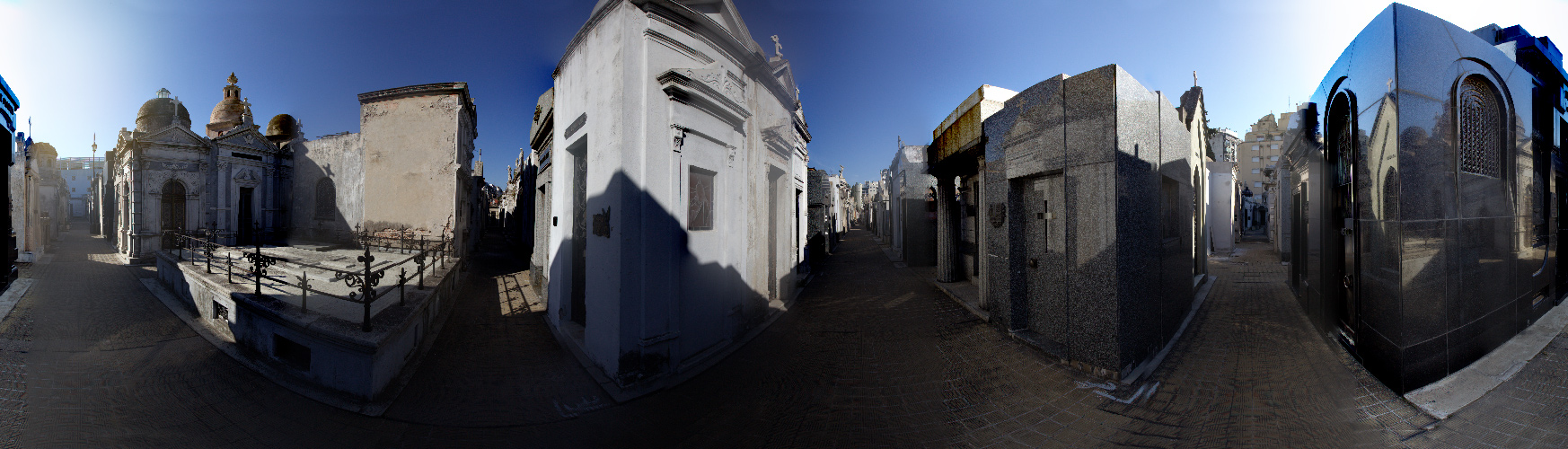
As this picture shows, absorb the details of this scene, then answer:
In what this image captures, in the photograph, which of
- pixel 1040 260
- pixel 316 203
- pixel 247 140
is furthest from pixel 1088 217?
pixel 247 140

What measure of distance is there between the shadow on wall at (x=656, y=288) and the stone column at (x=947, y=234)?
4.84 metres

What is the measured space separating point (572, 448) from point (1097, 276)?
4.34 meters

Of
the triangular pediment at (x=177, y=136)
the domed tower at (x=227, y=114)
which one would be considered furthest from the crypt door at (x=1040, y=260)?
the domed tower at (x=227, y=114)

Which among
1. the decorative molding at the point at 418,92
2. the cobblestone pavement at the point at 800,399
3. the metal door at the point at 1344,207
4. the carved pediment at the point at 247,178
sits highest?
the decorative molding at the point at 418,92

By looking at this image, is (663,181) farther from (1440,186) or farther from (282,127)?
(282,127)

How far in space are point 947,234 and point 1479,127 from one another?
5408 millimetres

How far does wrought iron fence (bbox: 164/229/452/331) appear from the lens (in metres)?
3.90

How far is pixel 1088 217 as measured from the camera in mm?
3654

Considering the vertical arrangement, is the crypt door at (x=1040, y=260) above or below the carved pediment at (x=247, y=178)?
below

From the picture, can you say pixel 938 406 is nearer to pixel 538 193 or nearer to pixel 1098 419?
pixel 1098 419

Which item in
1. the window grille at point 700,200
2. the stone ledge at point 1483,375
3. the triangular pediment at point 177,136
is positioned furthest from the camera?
the triangular pediment at point 177,136

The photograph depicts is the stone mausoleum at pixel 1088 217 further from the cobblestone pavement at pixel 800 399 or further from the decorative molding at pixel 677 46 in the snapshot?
the decorative molding at pixel 677 46

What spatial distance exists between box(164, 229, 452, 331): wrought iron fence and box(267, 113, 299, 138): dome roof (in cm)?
842

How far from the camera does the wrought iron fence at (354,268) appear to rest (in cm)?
390
